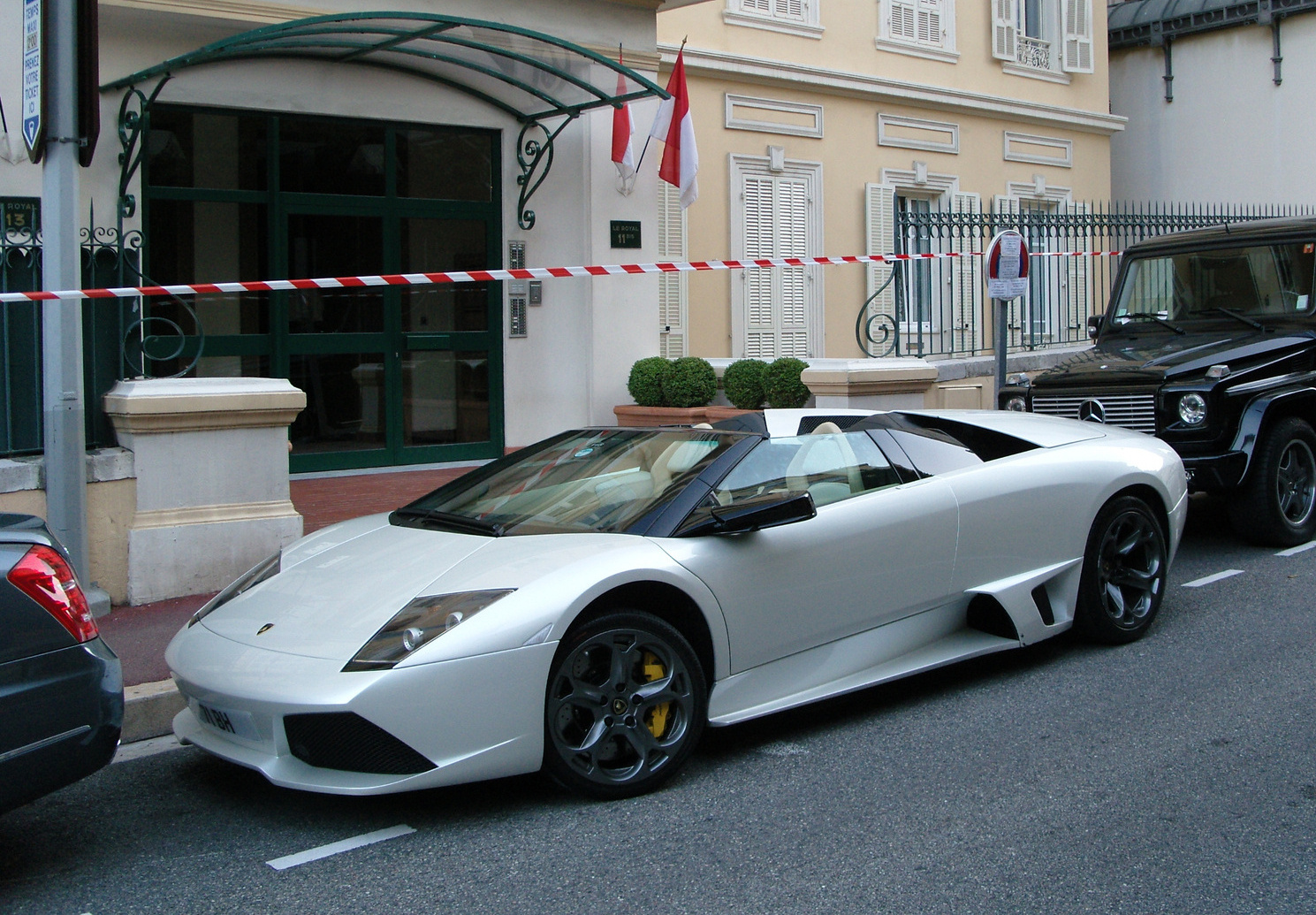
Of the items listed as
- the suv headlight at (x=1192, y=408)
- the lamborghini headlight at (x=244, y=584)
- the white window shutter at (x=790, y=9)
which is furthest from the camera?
the white window shutter at (x=790, y=9)

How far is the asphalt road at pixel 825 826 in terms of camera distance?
11.9ft

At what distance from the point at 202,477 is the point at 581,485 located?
10.5 ft

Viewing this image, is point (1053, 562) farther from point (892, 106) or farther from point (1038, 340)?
point (892, 106)

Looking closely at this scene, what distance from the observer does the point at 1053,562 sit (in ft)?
19.0

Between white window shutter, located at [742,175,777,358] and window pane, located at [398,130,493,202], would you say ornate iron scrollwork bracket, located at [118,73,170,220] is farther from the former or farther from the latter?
white window shutter, located at [742,175,777,358]

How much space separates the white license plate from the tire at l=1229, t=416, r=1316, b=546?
6545 millimetres

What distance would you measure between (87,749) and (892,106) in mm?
13873

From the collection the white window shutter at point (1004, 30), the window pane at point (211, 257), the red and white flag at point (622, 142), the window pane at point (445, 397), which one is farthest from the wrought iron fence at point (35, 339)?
the white window shutter at point (1004, 30)

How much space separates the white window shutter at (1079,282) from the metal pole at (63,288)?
984 cm

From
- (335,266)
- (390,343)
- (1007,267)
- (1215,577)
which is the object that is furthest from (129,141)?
(1215,577)

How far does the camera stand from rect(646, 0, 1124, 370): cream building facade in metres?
13.8

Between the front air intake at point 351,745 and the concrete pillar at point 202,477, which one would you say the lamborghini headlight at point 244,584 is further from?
the concrete pillar at point 202,477

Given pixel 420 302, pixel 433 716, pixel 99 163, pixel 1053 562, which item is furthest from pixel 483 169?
pixel 433 716

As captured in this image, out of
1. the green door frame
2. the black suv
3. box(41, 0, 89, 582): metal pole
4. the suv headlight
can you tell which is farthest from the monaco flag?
box(41, 0, 89, 582): metal pole
